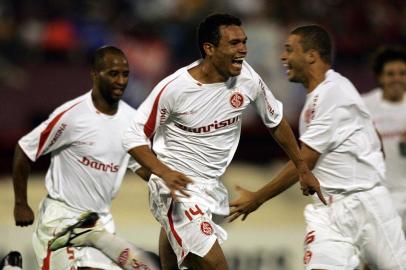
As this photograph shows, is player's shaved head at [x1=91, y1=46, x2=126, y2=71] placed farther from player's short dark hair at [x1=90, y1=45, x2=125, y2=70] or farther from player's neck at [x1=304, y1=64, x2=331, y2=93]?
player's neck at [x1=304, y1=64, x2=331, y2=93]

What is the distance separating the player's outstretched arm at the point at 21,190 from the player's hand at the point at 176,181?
6.06 ft

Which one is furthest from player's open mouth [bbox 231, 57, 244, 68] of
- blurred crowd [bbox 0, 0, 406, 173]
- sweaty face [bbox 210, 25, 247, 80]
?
blurred crowd [bbox 0, 0, 406, 173]

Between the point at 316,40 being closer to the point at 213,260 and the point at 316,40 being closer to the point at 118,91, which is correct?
the point at 118,91

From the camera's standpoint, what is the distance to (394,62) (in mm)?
10789

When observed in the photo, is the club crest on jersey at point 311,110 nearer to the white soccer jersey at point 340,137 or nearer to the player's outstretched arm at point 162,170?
the white soccer jersey at point 340,137

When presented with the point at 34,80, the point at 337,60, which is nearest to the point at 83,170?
the point at 34,80

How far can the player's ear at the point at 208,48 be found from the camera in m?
8.27

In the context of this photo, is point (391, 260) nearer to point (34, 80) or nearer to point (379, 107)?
point (379, 107)

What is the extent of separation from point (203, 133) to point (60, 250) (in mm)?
1615

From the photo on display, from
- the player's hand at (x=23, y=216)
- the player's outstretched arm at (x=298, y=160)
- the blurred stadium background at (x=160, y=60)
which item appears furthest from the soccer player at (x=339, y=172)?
the blurred stadium background at (x=160, y=60)

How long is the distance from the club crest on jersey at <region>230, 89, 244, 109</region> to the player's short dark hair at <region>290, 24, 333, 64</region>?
90 cm

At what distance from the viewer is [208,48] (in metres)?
8.29

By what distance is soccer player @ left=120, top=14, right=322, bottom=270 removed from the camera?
26.6 feet

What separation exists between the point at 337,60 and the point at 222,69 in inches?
334
